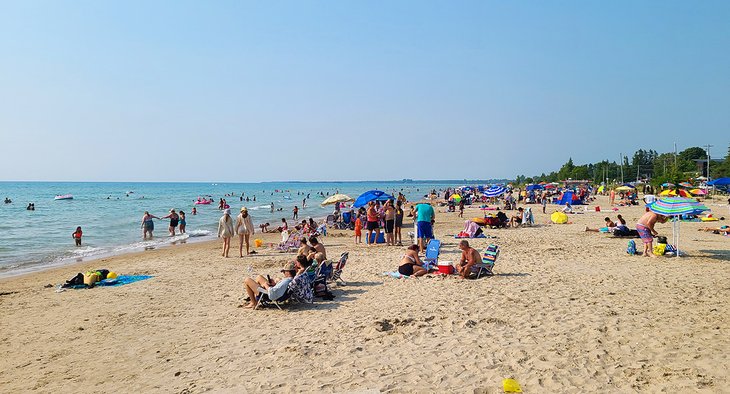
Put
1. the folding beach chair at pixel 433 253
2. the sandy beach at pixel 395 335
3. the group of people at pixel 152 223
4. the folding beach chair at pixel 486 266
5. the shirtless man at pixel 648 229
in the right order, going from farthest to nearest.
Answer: the group of people at pixel 152 223 < the shirtless man at pixel 648 229 < the folding beach chair at pixel 433 253 < the folding beach chair at pixel 486 266 < the sandy beach at pixel 395 335

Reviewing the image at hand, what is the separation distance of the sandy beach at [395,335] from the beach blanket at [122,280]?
0.52 metres

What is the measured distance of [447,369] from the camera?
4727 millimetres

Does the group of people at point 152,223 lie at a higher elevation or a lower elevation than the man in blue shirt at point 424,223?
lower

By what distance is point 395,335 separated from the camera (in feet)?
18.9

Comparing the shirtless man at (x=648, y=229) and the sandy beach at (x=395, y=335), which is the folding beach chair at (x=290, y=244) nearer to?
the sandy beach at (x=395, y=335)

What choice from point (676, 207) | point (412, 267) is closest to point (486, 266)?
point (412, 267)

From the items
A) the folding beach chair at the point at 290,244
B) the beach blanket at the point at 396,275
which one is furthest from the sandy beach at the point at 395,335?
the folding beach chair at the point at 290,244

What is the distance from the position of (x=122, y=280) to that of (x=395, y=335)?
23.3ft

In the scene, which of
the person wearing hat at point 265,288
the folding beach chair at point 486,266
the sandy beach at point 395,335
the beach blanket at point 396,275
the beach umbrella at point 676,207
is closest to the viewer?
the sandy beach at point 395,335

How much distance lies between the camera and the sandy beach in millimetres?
4582

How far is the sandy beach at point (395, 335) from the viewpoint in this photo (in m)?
4.58

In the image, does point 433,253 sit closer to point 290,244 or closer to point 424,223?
point 424,223

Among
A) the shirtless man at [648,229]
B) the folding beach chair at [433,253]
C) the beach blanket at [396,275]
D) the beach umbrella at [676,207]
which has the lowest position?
the beach blanket at [396,275]

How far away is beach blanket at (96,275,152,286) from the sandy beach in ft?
1.70
